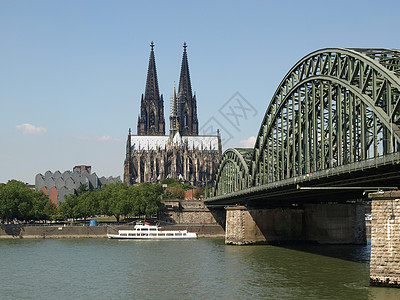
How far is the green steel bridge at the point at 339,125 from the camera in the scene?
155ft

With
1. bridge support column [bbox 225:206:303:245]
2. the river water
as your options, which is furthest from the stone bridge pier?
the river water

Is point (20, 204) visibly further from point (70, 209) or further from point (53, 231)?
point (70, 209)

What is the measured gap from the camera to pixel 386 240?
43281 mm

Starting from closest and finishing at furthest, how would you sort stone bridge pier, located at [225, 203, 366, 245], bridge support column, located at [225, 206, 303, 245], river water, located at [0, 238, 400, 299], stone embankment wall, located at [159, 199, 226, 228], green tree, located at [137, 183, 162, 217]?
river water, located at [0, 238, 400, 299] < stone bridge pier, located at [225, 203, 366, 245] < bridge support column, located at [225, 206, 303, 245] < green tree, located at [137, 183, 162, 217] < stone embankment wall, located at [159, 199, 226, 228]

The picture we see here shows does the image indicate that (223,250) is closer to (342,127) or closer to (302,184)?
(302,184)

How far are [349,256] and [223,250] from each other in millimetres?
19390

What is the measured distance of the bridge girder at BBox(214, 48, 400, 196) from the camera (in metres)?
48.5

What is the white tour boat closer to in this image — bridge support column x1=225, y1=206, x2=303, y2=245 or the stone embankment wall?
bridge support column x1=225, y1=206, x2=303, y2=245

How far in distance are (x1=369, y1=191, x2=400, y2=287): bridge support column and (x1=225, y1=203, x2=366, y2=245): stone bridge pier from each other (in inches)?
1845

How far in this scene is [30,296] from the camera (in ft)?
156

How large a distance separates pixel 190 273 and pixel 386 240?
22.1 m

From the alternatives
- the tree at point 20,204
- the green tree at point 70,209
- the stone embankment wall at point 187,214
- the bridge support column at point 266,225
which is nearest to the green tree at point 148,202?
the stone embankment wall at point 187,214

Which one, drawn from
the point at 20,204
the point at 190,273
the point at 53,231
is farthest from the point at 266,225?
the point at 20,204

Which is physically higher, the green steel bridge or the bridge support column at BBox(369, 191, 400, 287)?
the green steel bridge
